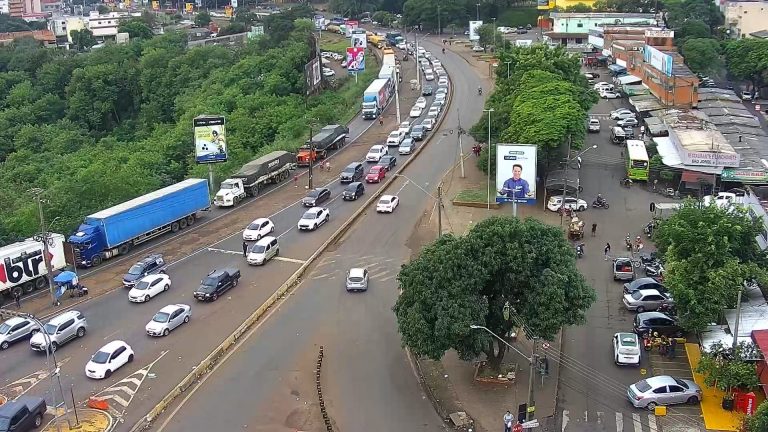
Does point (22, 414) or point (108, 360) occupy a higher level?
point (22, 414)

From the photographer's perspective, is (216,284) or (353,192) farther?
(353,192)

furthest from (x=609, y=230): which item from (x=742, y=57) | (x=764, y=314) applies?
(x=742, y=57)

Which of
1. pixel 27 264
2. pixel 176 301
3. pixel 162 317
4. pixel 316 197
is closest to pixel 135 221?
pixel 27 264

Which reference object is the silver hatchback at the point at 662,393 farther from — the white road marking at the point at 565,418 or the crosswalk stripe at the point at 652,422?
the white road marking at the point at 565,418

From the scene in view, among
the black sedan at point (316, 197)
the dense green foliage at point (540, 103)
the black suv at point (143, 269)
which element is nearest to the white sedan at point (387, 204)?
the black sedan at point (316, 197)

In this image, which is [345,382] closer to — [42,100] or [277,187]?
[277,187]

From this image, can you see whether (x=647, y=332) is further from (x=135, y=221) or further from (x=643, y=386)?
(x=135, y=221)
